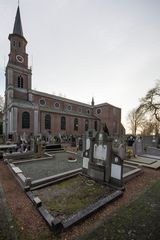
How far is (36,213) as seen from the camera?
382 centimetres

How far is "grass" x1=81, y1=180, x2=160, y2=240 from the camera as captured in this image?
2949 mm

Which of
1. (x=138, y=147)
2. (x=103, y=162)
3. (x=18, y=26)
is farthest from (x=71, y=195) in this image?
(x=18, y=26)

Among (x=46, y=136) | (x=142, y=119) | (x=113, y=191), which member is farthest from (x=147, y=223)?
(x=46, y=136)

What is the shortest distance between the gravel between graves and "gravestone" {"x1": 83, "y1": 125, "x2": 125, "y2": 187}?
83cm

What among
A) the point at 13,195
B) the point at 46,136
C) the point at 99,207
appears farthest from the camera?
the point at 46,136

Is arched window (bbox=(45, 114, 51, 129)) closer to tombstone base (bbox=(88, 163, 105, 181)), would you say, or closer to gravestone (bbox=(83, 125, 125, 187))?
gravestone (bbox=(83, 125, 125, 187))

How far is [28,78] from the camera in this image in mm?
27891

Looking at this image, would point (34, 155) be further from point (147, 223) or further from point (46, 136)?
point (46, 136)

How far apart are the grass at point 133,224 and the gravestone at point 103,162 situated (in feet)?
4.36

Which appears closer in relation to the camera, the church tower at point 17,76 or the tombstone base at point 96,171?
the tombstone base at point 96,171

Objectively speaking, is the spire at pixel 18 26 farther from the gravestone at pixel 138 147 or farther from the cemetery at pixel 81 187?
the gravestone at pixel 138 147

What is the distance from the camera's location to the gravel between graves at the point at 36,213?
Answer: 303 centimetres

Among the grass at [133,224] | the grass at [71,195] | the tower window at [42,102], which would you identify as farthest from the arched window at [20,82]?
the grass at [133,224]

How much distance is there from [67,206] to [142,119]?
2311 centimetres
